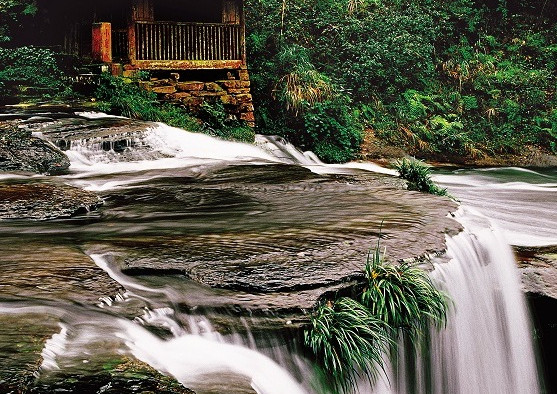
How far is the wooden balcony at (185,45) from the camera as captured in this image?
17094 mm

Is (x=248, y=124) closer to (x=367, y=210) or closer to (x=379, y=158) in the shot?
(x=379, y=158)

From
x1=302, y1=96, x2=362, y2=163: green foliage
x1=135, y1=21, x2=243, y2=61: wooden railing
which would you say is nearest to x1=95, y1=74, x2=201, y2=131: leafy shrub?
x1=135, y1=21, x2=243, y2=61: wooden railing

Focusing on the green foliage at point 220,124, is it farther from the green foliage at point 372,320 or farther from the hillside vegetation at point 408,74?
the green foliage at point 372,320

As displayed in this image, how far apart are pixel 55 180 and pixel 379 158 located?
1151 centimetres

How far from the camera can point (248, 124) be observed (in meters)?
18.0

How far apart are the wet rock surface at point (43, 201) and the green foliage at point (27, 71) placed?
9.01 m

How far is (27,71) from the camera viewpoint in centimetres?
1827

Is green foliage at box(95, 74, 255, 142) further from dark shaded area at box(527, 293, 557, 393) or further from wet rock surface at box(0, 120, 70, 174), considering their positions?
dark shaded area at box(527, 293, 557, 393)

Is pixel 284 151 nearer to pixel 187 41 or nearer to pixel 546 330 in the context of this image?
pixel 187 41

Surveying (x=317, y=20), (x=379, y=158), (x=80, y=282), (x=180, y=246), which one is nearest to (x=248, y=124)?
(x=379, y=158)

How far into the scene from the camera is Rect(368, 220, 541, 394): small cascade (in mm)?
6723

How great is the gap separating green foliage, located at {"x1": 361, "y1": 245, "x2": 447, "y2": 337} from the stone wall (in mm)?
11652

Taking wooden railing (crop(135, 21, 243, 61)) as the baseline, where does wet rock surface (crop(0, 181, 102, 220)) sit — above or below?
below

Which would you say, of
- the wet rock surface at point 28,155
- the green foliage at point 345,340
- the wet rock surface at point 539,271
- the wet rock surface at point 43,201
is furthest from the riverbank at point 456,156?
the green foliage at point 345,340
